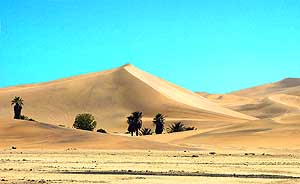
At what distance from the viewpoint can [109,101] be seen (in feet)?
501

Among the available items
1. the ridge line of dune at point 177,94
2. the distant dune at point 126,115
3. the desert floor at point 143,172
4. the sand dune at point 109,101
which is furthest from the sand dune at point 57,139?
the ridge line of dune at point 177,94

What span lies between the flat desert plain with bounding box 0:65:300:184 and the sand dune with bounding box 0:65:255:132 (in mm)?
223

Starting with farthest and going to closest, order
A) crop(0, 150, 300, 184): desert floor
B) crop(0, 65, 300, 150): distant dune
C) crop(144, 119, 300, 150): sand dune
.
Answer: crop(144, 119, 300, 150): sand dune
crop(0, 65, 300, 150): distant dune
crop(0, 150, 300, 184): desert floor

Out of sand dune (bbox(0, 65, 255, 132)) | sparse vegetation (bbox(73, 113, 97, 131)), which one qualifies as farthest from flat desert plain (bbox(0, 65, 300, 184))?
sparse vegetation (bbox(73, 113, 97, 131))

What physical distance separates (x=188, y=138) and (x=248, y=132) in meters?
7.03

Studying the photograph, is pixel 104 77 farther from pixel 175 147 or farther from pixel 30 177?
pixel 30 177

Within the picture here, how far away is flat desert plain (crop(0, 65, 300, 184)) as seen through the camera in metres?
32.2

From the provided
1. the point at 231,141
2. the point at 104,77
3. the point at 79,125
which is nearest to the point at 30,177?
the point at 231,141

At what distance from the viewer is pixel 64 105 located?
149m

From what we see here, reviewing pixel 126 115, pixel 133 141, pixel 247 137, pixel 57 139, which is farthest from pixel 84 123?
pixel 126 115

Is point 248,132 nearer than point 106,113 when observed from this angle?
Yes

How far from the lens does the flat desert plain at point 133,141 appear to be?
106ft

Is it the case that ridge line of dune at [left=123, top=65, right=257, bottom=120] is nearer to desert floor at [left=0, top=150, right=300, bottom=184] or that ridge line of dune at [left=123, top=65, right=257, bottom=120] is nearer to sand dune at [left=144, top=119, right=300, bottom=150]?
sand dune at [left=144, top=119, right=300, bottom=150]

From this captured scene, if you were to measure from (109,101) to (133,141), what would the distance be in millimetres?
87180
